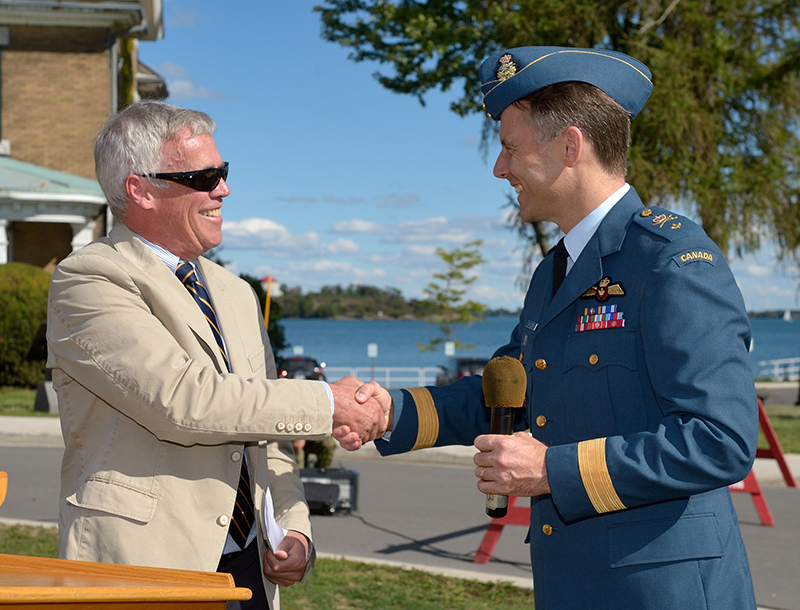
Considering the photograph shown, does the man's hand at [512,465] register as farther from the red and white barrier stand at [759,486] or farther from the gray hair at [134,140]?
the red and white barrier stand at [759,486]

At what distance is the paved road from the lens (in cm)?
743

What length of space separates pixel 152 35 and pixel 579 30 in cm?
1446

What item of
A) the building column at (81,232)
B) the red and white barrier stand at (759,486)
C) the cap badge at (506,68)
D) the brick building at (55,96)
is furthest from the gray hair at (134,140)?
the building column at (81,232)

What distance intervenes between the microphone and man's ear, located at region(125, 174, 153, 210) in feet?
4.32

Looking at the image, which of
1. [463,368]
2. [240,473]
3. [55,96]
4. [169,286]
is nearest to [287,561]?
[240,473]

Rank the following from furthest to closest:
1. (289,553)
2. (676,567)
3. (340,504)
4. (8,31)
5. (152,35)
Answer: (152,35) < (8,31) < (340,504) < (289,553) < (676,567)

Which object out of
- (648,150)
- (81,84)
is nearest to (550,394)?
(648,150)

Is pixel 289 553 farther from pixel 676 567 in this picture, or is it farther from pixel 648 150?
pixel 648 150

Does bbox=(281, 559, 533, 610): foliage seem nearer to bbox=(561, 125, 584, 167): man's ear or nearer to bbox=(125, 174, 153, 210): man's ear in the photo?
bbox=(125, 174, 153, 210): man's ear

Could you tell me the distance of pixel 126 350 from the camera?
260 centimetres

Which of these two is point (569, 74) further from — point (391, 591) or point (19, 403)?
point (19, 403)

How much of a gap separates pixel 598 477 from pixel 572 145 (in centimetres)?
95

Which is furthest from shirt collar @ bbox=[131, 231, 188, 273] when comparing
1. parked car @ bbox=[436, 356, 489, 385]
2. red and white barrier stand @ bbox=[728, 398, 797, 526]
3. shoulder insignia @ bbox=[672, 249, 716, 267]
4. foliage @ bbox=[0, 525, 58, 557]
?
parked car @ bbox=[436, 356, 489, 385]

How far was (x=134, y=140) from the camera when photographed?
2896 mm
